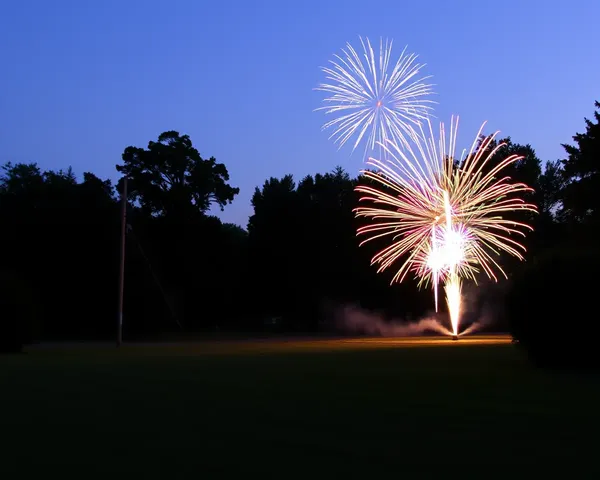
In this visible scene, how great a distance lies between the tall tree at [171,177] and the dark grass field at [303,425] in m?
50.3

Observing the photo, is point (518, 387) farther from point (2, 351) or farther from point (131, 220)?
point (131, 220)

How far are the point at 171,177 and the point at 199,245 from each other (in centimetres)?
834

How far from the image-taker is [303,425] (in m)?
10.1

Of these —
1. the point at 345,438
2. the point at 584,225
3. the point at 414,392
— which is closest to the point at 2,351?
the point at 414,392

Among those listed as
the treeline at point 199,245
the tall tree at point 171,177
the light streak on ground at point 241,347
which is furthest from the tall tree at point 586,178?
the tall tree at point 171,177

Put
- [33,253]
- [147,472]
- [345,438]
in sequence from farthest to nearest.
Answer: [33,253] < [345,438] < [147,472]

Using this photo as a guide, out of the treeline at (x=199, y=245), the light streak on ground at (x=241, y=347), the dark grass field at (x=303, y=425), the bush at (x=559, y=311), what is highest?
the treeline at (x=199, y=245)

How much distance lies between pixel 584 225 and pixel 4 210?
43636 mm

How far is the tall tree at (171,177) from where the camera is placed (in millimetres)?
67938

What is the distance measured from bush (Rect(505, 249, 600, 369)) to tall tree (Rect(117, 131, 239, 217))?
49.8 meters

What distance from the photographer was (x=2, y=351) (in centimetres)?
3247

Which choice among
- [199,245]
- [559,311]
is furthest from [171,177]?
[559,311]

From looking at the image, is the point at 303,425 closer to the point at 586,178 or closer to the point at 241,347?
the point at 241,347

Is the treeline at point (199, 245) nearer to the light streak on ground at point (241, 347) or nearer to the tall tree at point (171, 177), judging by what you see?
the tall tree at point (171, 177)
